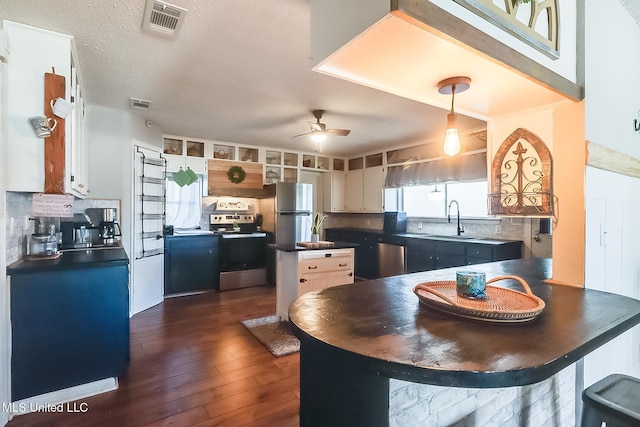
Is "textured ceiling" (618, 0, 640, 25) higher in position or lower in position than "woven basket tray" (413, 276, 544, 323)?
higher

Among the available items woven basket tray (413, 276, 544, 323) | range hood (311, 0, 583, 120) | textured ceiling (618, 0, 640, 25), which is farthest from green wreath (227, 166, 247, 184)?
textured ceiling (618, 0, 640, 25)

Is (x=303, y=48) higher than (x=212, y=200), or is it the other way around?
(x=303, y=48)

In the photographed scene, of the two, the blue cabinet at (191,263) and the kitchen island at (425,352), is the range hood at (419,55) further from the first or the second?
the blue cabinet at (191,263)

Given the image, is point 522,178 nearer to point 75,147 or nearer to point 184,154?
point 75,147

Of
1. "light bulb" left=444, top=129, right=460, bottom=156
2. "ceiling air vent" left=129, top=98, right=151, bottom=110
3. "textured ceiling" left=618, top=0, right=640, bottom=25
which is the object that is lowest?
"light bulb" left=444, top=129, right=460, bottom=156

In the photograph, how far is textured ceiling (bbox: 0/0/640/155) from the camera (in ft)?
5.79

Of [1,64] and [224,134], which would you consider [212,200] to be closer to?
[224,134]

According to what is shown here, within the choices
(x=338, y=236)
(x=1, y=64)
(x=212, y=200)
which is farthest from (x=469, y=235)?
(x=1, y=64)

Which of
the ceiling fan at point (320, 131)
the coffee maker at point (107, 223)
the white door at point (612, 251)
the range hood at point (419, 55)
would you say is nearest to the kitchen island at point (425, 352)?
the white door at point (612, 251)

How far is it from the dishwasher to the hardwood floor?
7.83ft

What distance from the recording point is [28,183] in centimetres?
185

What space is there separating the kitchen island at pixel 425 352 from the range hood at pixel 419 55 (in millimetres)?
886

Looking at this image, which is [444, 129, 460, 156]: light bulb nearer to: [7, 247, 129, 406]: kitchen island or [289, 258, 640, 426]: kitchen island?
[289, 258, 640, 426]: kitchen island

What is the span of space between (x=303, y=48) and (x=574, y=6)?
4.92 ft
